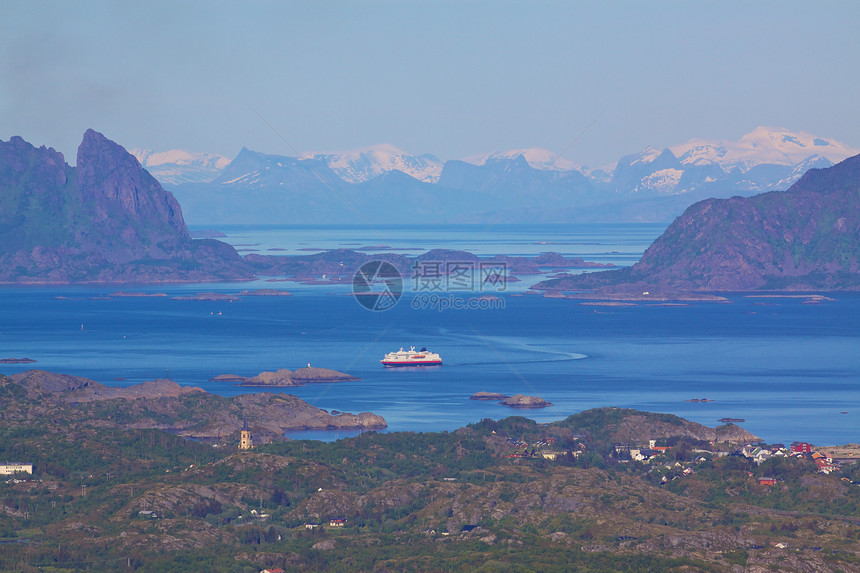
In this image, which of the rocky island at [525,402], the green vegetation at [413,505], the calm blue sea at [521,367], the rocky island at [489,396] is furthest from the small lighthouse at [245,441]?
the rocky island at [489,396]

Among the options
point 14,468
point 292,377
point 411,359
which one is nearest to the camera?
point 14,468

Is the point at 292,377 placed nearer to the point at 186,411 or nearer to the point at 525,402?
the point at 186,411

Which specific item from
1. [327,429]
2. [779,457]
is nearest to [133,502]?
[327,429]

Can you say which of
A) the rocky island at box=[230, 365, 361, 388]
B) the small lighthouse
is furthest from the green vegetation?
the rocky island at box=[230, 365, 361, 388]

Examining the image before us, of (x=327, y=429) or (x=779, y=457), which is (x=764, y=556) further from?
(x=327, y=429)

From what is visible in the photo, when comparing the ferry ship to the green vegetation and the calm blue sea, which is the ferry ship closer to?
the calm blue sea

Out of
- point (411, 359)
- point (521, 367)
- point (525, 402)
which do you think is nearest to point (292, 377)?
point (411, 359)

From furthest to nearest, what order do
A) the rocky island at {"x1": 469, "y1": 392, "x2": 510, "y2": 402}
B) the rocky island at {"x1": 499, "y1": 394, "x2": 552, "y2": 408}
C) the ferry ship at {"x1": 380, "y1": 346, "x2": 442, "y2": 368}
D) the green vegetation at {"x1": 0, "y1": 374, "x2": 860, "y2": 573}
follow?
1. the ferry ship at {"x1": 380, "y1": 346, "x2": 442, "y2": 368}
2. the rocky island at {"x1": 469, "y1": 392, "x2": 510, "y2": 402}
3. the rocky island at {"x1": 499, "y1": 394, "x2": 552, "y2": 408}
4. the green vegetation at {"x1": 0, "y1": 374, "x2": 860, "y2": 573}

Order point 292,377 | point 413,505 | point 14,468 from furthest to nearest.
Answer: point 292,377, point 14,468, point 413,505
